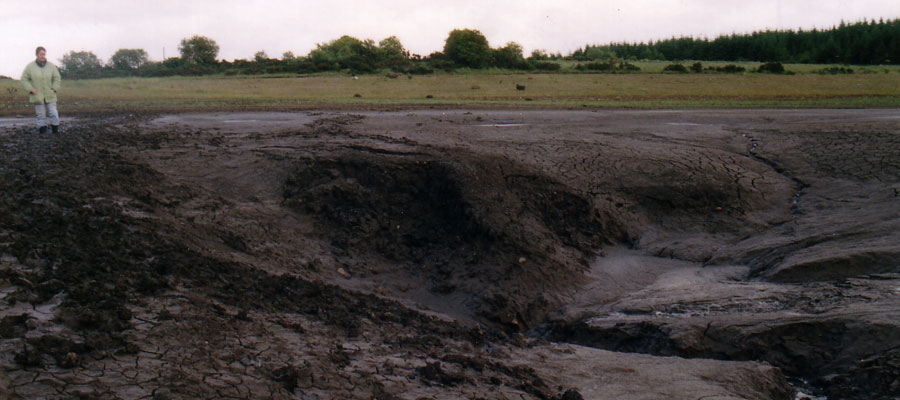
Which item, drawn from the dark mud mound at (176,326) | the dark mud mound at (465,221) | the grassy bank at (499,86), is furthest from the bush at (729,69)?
the dark mud mound at (176,326)

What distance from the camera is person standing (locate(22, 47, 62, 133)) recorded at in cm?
1077

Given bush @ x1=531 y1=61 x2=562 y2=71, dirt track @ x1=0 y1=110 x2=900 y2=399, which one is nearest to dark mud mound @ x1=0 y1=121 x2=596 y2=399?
dirt track @ x1=0 y1=110 x2=900 y2=399

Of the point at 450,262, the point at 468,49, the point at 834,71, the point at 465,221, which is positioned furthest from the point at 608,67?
the point at 450,262

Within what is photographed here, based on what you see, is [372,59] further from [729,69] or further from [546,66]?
[729,69]

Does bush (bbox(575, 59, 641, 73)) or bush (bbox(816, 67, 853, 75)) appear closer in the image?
bush (bbox(816, 67, 853, 75))

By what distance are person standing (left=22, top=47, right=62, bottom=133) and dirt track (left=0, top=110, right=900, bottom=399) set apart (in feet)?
1.47

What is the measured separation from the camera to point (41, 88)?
1082 centimetres

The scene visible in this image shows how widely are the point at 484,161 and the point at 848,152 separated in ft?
17.5

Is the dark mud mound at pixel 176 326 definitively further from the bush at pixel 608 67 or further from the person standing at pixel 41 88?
the bush at pixel 608 67

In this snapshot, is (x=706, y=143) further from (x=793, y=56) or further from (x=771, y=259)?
(x=793, y=56)

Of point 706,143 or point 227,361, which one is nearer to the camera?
point 227,361

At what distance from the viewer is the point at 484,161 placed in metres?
8.02

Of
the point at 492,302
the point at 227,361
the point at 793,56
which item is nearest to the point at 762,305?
the point at 492,302

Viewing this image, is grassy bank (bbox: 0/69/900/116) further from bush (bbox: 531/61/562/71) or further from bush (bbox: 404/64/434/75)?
bush (bbox: 531/61/562/71)
